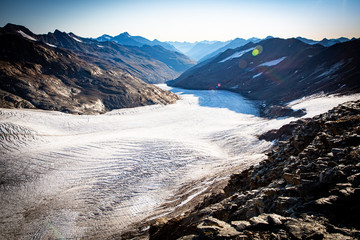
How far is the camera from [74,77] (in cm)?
5859

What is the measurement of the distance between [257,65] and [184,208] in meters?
101

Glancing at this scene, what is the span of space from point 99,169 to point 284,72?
8211 cm

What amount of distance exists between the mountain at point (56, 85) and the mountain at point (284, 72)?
3869 cm

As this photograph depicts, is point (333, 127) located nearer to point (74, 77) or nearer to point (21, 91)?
point (21, 91)

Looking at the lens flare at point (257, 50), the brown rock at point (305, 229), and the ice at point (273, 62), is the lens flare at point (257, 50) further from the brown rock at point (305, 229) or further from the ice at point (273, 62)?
the brown rock at point (305, 229)

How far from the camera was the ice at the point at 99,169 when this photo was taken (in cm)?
1499

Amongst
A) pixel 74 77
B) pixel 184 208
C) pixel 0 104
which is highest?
pixel 74 77

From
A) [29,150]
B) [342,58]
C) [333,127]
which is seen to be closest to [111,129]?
[29,150]

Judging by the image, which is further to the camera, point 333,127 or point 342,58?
point 342,58

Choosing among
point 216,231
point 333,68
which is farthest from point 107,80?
point 333,68

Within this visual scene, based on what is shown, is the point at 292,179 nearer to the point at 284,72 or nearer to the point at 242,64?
the point at 284,72

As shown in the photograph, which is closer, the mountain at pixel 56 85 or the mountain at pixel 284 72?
the mountain at pixel 56 85

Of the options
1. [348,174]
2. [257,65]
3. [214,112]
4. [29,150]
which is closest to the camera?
[348,174]

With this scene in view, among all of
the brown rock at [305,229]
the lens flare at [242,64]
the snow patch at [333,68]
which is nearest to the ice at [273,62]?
the lens flare at [242,64]
